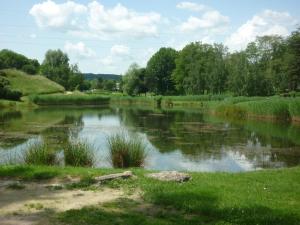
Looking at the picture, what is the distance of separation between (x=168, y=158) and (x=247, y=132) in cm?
1367

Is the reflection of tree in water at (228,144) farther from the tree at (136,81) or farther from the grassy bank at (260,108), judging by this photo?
the tree at (136,81)

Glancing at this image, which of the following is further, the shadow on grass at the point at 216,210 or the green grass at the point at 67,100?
the green grass at the point at 67,100

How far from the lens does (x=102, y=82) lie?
15138 centimetres

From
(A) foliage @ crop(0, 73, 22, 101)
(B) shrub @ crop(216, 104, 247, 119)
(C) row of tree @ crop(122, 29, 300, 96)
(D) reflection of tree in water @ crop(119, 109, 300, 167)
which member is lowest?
(D) reflection of tree in water @ crop(119, 109, 300, 167)

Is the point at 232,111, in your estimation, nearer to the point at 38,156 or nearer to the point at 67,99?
the point at 38,156

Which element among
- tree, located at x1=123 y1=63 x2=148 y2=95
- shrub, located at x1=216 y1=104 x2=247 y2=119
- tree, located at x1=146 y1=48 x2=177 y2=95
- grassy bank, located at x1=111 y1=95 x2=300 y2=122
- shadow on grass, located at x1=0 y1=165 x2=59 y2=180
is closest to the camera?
shadow on grass, located at x1=0 y1=165 x2=59 y2=180

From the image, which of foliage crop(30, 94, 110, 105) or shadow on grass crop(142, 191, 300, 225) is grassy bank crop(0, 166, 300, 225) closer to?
shadow on grass crop(142, 191, 300, 225)

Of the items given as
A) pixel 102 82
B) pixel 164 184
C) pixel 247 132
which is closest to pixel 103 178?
pixel 164 184

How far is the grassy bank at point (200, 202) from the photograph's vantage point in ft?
24.7

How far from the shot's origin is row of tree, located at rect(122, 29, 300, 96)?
5903 centimetres

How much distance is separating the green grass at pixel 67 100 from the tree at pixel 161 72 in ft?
53.3

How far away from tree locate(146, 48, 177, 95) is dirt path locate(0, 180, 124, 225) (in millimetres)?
89149

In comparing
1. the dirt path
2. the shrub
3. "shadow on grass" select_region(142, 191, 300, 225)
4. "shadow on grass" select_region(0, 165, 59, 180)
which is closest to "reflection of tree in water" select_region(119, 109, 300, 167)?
"shadow on grass" select_region(0, 165, 59, 180)

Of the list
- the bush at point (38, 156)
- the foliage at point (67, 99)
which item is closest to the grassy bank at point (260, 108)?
the foliage at point (67, 99)
